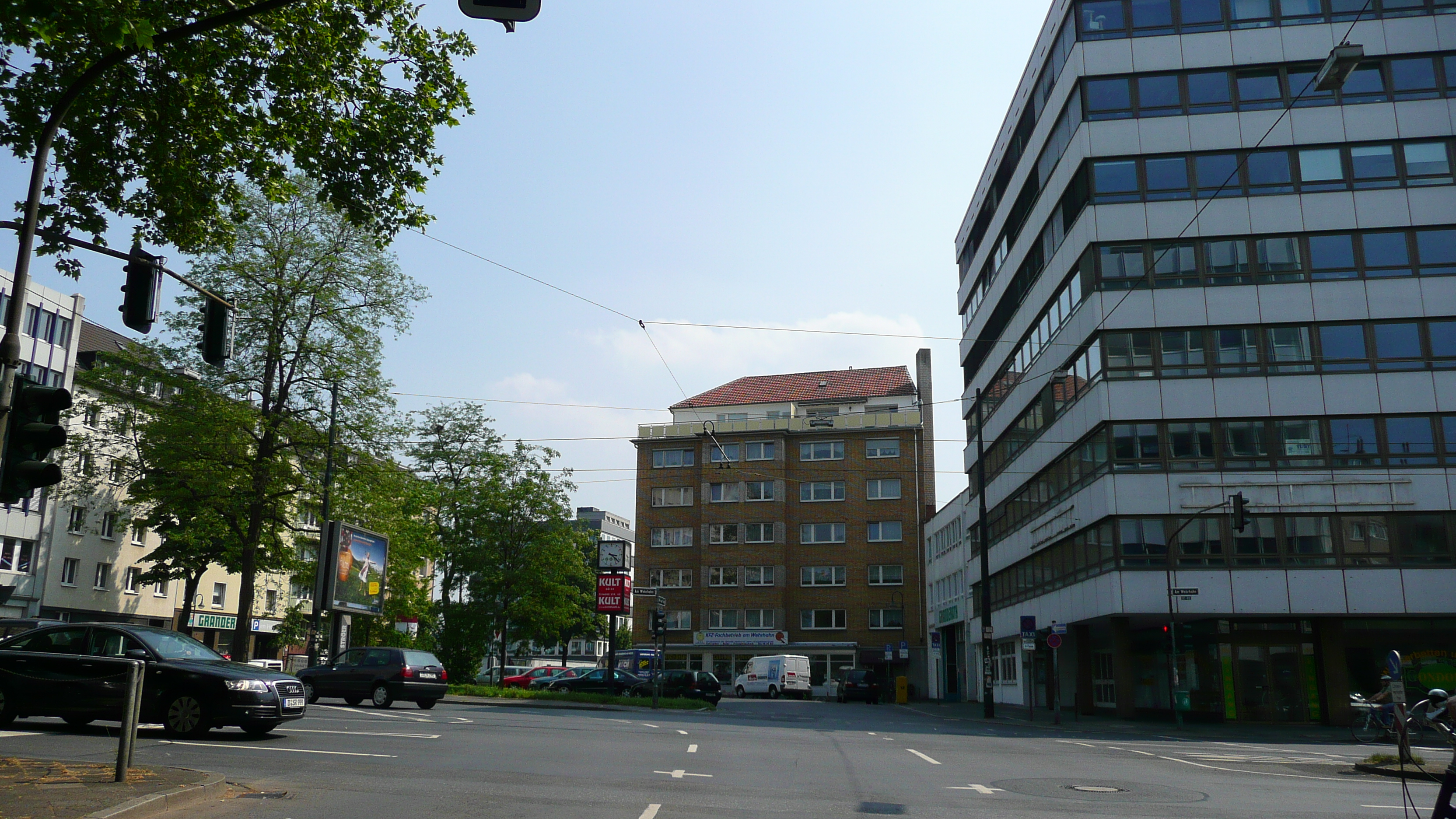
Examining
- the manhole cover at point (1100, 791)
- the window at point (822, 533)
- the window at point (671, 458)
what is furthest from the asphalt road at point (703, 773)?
the window at point (671, 458)

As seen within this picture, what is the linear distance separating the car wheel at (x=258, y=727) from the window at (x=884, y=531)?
A: 5949 cm

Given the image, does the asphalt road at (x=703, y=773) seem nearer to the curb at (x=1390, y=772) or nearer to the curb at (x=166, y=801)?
the curb at (x=166, y=801)

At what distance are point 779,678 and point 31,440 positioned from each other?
52047 mm

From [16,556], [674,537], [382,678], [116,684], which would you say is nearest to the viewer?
[116,684]

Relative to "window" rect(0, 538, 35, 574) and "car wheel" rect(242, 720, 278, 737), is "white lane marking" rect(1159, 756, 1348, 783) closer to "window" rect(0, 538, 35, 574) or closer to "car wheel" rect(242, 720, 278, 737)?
"car wheel" rect(242, 720, 278, 737)

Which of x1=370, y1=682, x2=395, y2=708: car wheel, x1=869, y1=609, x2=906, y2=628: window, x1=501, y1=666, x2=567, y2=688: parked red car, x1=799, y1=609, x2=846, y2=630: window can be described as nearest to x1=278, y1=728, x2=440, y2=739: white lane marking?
x1=370, y1=682, x2=395, y2=708: car wheel

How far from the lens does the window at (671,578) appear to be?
7500cm

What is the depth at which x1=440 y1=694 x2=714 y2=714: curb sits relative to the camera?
3183cm

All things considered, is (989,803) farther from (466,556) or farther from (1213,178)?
(466,556)

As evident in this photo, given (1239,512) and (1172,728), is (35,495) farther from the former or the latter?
(1239,512)

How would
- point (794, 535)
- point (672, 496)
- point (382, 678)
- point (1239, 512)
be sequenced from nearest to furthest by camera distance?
point (382, 678) < point (1239, 512) < point (794, 535) < point (672, 496)

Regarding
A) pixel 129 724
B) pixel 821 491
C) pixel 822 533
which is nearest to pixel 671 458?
pixel 821 491

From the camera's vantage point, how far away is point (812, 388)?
81.6 meters

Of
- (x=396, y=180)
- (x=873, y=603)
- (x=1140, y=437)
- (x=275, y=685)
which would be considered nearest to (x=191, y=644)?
(x=275, y=685)
